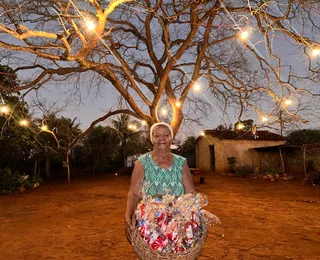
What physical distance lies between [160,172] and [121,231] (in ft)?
12.2

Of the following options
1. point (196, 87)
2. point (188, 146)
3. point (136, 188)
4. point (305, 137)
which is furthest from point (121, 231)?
point (188, 146)

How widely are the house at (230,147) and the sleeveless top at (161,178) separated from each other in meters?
20.4

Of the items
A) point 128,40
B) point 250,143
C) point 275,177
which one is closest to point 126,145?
point 250,143

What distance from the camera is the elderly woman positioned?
279cm

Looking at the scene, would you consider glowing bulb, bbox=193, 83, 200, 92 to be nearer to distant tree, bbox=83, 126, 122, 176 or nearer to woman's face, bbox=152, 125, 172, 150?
woman's face, bbox=152, 125, 172, 150

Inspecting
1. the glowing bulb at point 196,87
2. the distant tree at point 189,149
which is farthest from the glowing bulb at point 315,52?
the distant tree at point 189,149

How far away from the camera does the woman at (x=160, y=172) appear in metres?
2.79

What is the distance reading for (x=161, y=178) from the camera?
2807 mm

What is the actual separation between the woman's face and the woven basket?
83 cm

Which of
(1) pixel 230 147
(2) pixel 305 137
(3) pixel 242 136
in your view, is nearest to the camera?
(1) pixel 230 147

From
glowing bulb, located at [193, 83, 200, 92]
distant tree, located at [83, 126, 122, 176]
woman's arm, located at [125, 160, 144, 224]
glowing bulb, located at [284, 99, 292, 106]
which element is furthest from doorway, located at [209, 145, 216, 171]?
woman's arm, located at [125, 160, 144, 224]

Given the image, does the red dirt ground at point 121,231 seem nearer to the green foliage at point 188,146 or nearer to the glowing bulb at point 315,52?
the glowing bulb at point 315,52

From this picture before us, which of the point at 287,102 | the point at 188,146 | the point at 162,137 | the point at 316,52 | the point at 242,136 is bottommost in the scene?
the point at 162,137

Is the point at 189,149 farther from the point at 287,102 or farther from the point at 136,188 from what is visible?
the point at 136,188
